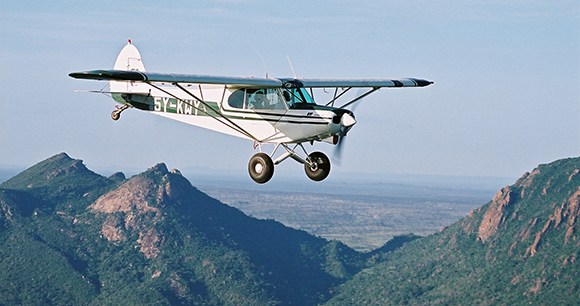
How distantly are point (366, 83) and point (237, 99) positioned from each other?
23.7 feet

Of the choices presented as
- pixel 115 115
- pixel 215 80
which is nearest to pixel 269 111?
pixel 215 80

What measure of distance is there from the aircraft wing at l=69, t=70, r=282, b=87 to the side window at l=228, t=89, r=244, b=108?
83.0 inches

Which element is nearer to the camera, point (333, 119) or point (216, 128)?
point (333, 119)

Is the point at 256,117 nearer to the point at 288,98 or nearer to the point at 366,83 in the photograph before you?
the point at 288,98

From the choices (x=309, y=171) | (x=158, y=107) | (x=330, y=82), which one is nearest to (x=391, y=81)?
(x=330, y=82)

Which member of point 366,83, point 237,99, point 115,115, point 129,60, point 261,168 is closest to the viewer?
point 261,168

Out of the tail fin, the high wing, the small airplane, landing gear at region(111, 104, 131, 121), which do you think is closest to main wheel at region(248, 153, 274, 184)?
the small airplane

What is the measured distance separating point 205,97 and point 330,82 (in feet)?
21.0

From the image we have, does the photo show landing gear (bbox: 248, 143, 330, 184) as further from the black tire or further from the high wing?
the black tire

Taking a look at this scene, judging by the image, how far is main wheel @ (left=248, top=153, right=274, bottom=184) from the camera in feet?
128

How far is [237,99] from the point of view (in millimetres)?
40156

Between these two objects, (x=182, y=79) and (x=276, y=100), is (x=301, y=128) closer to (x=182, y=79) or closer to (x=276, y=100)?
(x=276, y=100)

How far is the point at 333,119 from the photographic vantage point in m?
37.4

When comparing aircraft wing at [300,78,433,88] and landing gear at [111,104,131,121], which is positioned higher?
aircraft wing at [300,78,433,88]
